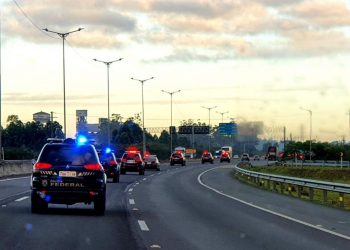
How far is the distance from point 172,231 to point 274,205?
8.84 meters

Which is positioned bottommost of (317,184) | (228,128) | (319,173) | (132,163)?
(319,173)

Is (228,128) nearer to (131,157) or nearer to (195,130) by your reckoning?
(195,130)

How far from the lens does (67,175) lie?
57.1 ft

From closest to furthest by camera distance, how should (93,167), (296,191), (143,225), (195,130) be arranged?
(143,225), (93,167), (296,191), (195,130)

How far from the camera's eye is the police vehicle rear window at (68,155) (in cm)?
1756

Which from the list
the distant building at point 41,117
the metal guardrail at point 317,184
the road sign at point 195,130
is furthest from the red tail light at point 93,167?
the distant building at point 41,117

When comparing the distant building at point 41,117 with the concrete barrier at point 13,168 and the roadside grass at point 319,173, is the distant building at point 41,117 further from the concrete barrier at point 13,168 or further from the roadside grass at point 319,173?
the concrete barrier at point 13,168

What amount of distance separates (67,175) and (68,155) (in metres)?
0.52

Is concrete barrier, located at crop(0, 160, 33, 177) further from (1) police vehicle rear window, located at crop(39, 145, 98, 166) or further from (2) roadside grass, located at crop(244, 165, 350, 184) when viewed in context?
(1) police vehicle rear window, located at crop(39, 145, 98, 166)

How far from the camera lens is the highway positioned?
12.6 meters

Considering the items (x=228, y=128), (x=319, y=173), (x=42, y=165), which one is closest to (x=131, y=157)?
(x=319, y=173)

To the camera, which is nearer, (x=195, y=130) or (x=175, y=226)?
(x=175, y=226)

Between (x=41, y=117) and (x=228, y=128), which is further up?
(x=41, y=117)

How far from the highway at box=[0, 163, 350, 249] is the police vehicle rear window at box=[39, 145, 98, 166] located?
1288 millimetres
